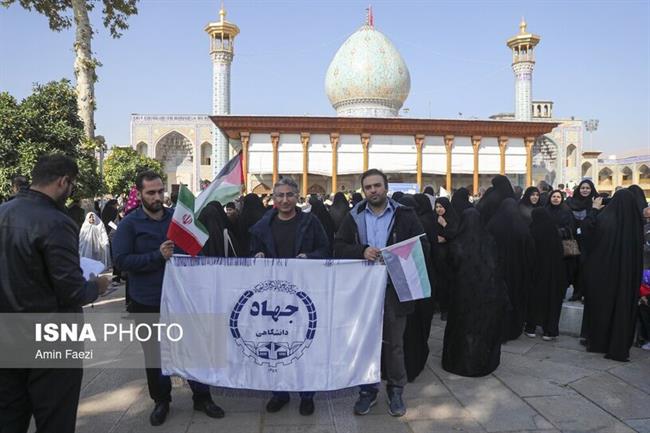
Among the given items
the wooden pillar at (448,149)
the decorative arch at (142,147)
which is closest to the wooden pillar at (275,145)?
the wooden pillar at (448,149)

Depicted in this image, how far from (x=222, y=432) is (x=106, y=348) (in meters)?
2.17

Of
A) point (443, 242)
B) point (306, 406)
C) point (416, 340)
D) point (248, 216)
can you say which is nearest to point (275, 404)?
point (306, 406)

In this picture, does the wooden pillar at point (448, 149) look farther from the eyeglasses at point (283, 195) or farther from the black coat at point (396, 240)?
the eyeglasses at point (283, 195)

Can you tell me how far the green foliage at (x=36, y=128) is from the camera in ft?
19.9

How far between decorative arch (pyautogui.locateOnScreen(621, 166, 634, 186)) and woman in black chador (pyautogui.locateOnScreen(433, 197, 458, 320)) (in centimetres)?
4758

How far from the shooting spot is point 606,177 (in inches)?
1811

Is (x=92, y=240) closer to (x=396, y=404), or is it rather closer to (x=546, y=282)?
(x=396, y=404)

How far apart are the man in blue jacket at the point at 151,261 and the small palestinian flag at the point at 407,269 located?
1.36 meters

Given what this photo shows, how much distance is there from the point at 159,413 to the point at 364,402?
4.21 ft

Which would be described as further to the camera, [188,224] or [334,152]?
[334,152]

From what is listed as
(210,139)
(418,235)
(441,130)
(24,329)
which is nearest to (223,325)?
(24,329)

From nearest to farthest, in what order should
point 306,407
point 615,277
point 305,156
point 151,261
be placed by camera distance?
point 151,261 < point 306,407 < point 615,277 < point 305,156

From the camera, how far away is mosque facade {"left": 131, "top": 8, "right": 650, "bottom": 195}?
24312 millimetres

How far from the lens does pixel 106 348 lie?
4.38 meters
